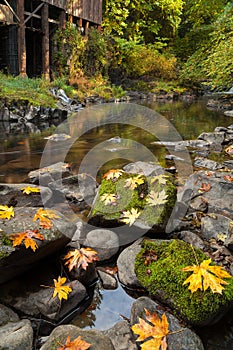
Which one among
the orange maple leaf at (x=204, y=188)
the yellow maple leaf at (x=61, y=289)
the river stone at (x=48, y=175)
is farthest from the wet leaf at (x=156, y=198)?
the river stone at (x=48, y=175)

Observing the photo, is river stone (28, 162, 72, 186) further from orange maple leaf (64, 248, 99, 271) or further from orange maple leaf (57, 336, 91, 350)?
orange maple leaf (57, 336, 91, 350)

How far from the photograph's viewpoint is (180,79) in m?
25.4

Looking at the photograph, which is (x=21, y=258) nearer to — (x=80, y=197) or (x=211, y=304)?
(x=211, y=304)

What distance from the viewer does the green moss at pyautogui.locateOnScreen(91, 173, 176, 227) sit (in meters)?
3.07

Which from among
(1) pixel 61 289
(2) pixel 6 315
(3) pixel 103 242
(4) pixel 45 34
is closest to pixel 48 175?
(3) pixel 103 242

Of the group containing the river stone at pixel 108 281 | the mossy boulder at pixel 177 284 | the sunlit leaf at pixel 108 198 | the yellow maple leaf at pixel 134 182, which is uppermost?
the yellow maple leaf at pixel 134 182

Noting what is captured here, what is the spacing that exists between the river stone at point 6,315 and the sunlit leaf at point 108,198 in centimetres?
146

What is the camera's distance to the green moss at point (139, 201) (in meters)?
3.07

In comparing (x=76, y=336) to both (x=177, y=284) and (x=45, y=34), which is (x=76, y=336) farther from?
(x=45, y=34)

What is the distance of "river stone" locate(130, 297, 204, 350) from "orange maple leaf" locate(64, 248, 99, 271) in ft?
2.04

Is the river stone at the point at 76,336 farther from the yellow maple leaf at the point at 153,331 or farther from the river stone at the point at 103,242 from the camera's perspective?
the river stone at the point at 103,242

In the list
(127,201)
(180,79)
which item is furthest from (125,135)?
(180,79)

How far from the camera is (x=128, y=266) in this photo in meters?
2.69

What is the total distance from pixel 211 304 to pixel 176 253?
494 millimetres
